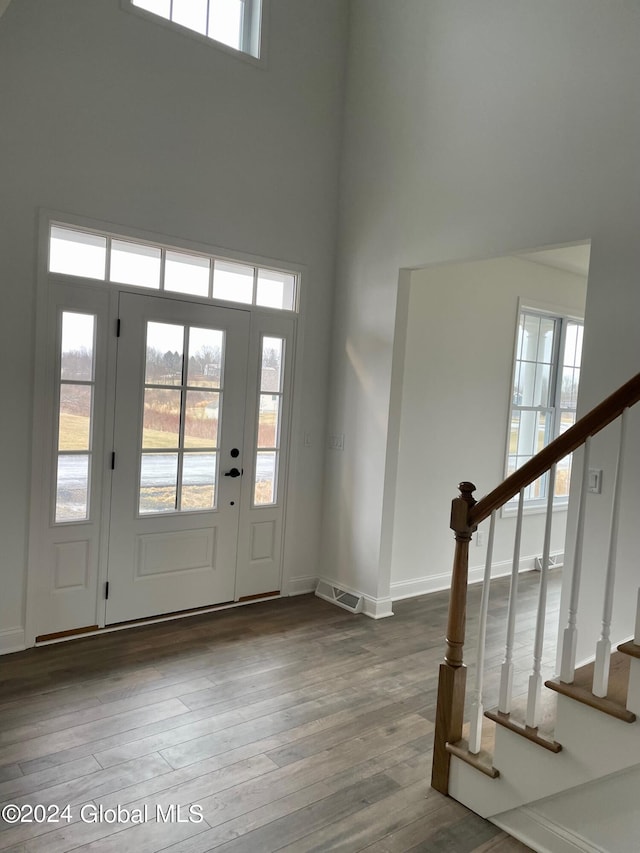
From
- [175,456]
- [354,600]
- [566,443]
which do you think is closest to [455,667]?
[566,443]

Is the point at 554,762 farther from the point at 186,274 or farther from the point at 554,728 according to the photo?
the point at 186,274

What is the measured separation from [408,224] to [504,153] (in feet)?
2.61

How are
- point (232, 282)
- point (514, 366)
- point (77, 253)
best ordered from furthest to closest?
point (514, 366)
point (232, 282)
point (77, 253)

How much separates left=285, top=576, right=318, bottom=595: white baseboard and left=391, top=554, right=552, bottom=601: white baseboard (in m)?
0.61

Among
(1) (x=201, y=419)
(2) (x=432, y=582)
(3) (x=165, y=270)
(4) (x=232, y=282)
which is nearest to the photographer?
(3) (x=165, y=270)

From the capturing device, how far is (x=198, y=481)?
13.7 ft

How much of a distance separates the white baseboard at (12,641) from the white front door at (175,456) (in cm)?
49

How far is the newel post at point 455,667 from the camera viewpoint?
2.44 m

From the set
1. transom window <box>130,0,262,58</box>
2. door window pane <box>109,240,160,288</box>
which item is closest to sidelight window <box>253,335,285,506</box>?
door window pane <box>109,240,160,288</box>

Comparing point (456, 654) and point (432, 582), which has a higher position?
Result: point (456, 654)

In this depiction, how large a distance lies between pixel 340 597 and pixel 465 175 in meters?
2.97

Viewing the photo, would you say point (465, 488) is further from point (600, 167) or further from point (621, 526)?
point (600, 167)

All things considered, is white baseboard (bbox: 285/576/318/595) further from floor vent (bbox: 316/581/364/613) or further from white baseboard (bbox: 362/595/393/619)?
white baseboard (bbox: 362/595/393/619)

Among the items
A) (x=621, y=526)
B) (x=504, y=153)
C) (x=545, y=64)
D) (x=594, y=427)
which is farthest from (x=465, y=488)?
(x=545, y=64)
